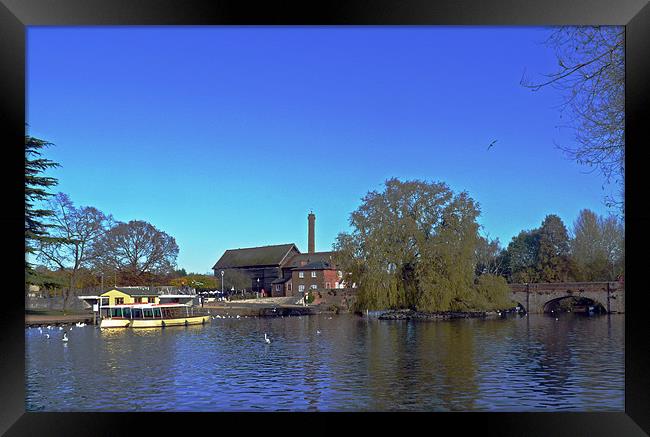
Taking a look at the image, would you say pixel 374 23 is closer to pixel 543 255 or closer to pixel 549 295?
pixel 549 295

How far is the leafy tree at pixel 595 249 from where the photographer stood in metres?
30.8

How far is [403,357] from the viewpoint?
15.3m

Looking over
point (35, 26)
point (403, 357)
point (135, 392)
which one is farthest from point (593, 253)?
point (35, 26)

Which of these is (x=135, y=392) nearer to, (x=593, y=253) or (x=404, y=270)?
(x=404, y=270)

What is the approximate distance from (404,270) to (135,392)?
14.9 metres

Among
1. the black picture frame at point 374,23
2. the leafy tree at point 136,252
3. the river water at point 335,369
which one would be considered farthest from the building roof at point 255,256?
the black picture frame at point 374,23

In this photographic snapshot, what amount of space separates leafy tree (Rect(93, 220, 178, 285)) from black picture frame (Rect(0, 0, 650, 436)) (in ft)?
69.3

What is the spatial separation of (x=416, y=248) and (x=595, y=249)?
1207 cm

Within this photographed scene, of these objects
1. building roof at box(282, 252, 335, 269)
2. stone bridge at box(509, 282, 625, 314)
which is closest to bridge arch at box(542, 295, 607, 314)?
stone bridge at box(509, 282, 625, 314)

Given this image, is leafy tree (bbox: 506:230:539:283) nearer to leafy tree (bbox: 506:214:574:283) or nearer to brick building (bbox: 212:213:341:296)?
leafy tree (bbox: 506:214:574:283)

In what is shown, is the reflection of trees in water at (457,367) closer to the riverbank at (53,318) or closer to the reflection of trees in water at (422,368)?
the reflection of trees in water at (422,368)

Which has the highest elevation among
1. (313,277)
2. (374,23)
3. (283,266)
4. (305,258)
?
(374,23)

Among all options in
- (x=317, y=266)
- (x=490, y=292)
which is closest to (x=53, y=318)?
(x=490, y=292)

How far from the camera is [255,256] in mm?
45719
